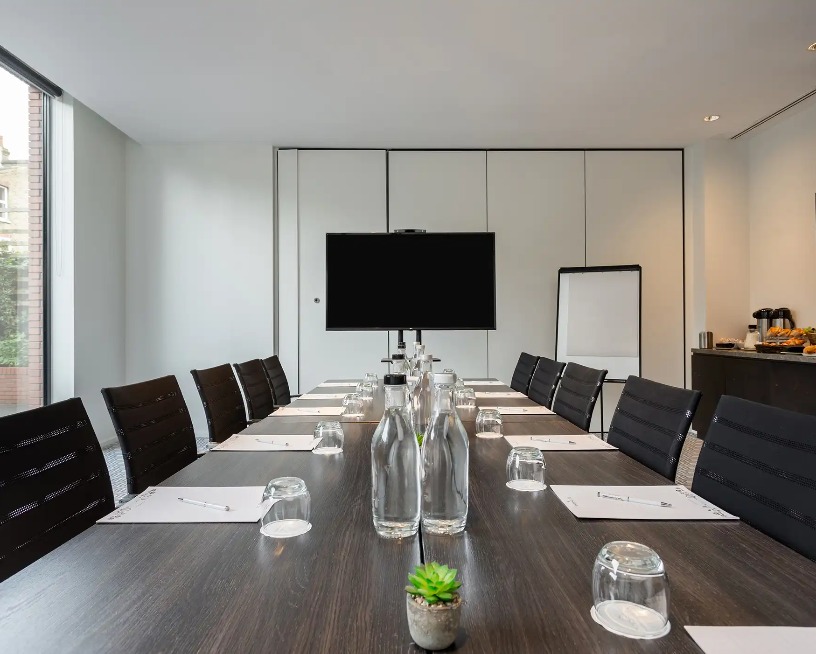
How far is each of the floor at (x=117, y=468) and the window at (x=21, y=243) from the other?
2.49ft

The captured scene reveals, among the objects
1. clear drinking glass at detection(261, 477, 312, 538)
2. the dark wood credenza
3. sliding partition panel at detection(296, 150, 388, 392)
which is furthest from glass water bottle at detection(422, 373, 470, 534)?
sliding partition panel at detection(296, 150, 388, 392)

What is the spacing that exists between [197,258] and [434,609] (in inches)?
217

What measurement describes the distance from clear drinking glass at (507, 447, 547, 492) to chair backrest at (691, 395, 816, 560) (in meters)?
0.51

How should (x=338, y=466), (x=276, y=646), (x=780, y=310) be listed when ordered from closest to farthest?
(x=276, y=646)
(x=338, y=466)
(x=780, y=310)

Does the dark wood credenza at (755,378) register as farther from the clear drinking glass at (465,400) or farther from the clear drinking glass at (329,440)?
the clear drinking glass at (329,440)

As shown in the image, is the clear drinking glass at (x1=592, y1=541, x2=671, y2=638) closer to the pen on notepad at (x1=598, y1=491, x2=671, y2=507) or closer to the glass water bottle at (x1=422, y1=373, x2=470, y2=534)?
the glass water bottle at (x1=422, y1=373, x2=470, y2=534)

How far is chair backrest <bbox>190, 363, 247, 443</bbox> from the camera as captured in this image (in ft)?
8.24

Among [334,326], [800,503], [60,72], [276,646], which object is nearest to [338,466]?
[276,646]

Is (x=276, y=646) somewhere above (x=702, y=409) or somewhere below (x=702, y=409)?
above

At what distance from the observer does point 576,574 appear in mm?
841

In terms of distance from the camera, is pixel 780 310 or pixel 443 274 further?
pixel 443 274

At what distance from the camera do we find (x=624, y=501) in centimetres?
121

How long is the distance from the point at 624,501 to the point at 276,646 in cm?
85

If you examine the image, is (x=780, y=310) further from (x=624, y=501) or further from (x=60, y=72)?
(x=60, y=72)
